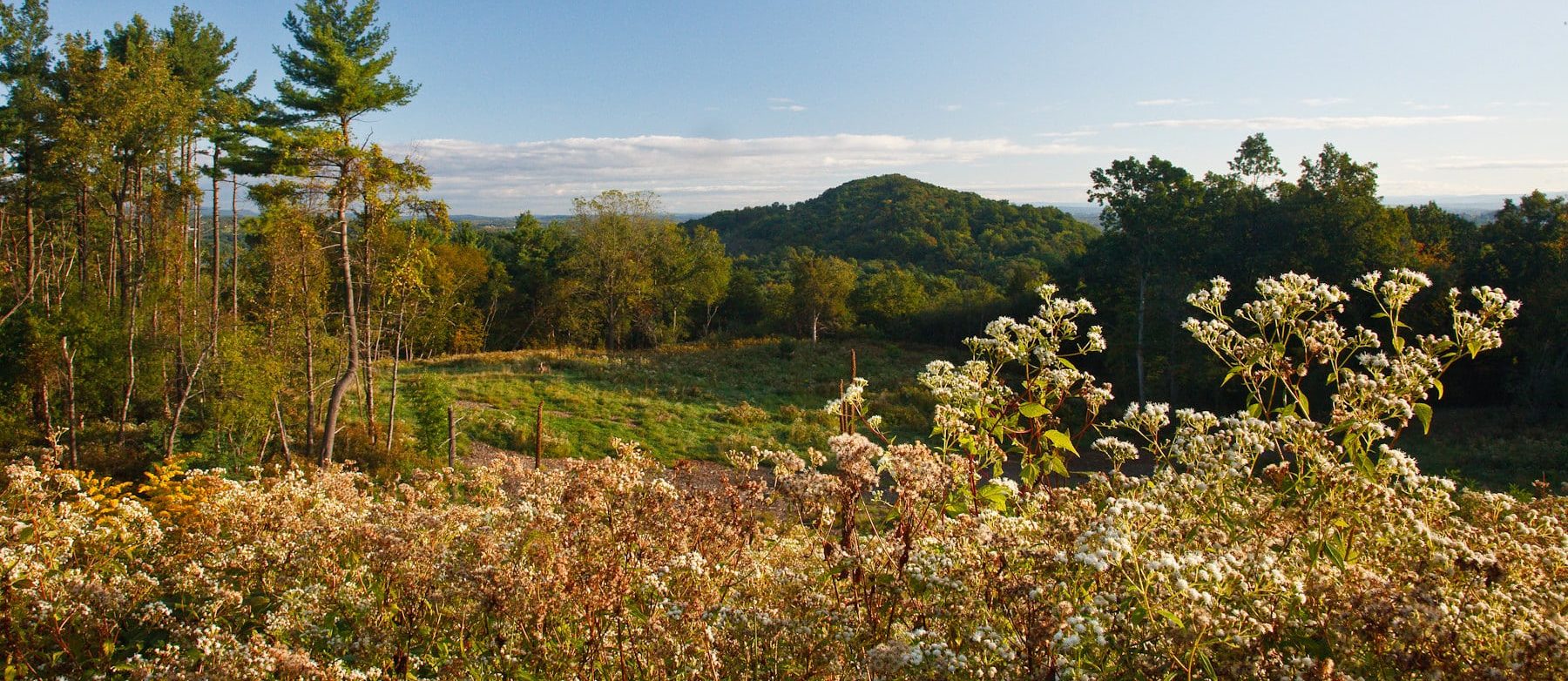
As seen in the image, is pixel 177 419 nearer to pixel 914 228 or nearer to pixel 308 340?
pixel 308 340

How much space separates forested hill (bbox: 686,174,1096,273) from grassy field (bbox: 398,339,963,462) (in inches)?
1305

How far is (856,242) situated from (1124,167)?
59.6 metres

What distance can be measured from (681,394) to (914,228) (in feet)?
194

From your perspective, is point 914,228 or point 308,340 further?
point 914,228

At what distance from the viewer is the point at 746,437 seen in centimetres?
2272

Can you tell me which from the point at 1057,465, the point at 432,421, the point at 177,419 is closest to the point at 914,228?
the point at 432,421

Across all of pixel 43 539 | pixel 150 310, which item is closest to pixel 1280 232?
pixel 43 539

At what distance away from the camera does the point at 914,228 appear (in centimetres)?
8419

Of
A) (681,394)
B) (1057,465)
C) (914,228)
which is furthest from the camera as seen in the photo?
(914,228)

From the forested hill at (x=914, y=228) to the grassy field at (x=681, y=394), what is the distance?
3314cm

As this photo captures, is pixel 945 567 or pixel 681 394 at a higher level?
pixel 945 567

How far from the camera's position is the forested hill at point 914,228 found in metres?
76.0

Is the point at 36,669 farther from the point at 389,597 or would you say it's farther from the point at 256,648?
the point at 256,648

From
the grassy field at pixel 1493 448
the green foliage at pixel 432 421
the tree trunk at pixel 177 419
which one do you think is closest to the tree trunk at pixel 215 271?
the tree trunk at pixel 177 419
